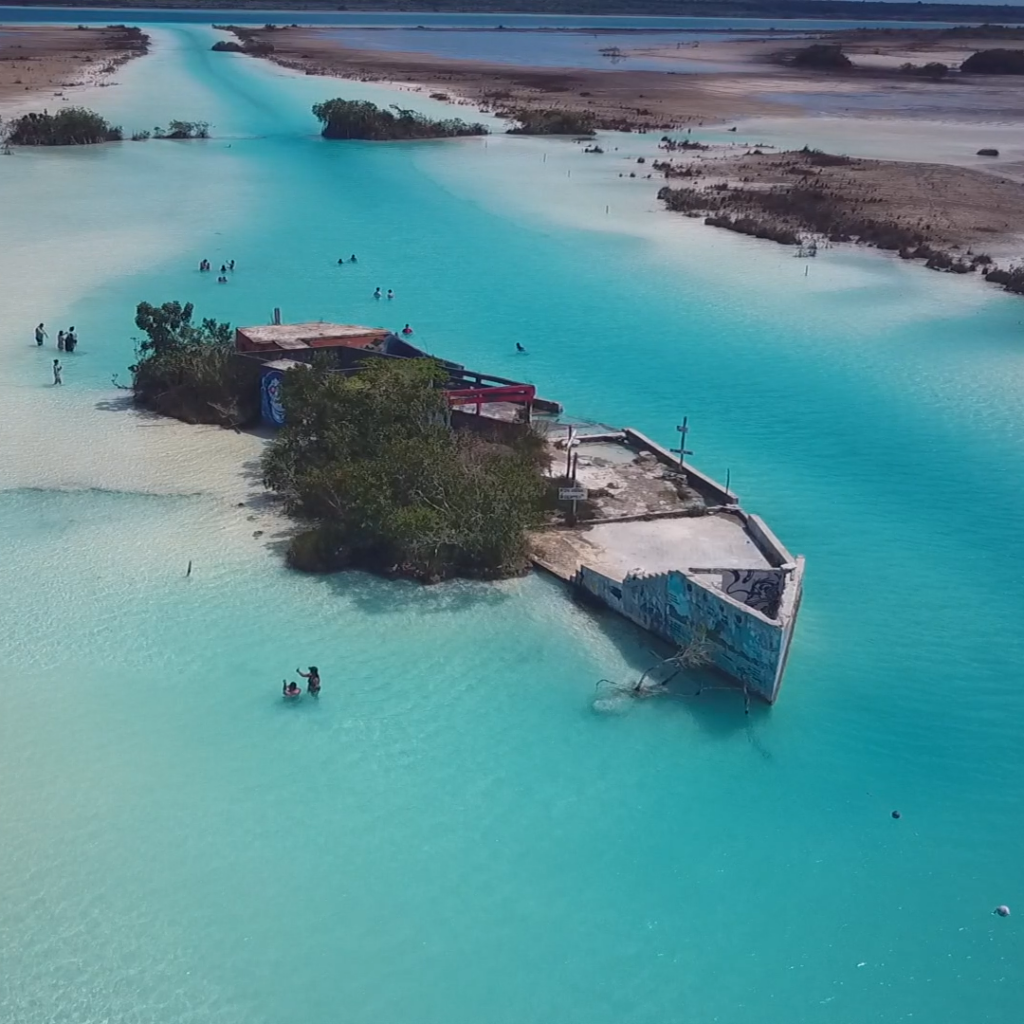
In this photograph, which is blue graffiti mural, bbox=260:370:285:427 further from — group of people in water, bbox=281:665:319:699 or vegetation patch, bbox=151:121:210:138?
vegetation patch, bbox=151:121:210:138

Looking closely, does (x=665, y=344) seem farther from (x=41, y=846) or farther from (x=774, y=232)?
(x=41, y=846)

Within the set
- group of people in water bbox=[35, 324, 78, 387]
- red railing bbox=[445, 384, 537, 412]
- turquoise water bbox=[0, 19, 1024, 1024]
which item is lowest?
turquoise water bbox=[0, 19, 1024, 1024]

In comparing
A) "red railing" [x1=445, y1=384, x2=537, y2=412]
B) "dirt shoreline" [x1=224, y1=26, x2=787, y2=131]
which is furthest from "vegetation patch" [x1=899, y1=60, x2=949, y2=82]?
"red railing" [x1=445, y1=384, x2=537, y2=412]

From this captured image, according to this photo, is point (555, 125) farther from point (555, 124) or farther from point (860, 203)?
point (860, 203)

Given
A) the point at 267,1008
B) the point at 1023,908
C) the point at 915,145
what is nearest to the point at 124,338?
the point at 267,1008

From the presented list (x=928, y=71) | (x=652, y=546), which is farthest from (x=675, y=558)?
(x=928, y=71)

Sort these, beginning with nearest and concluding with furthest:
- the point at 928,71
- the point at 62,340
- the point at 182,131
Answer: the point at 62,340 < the point at 182,131 < the point at 928,71
